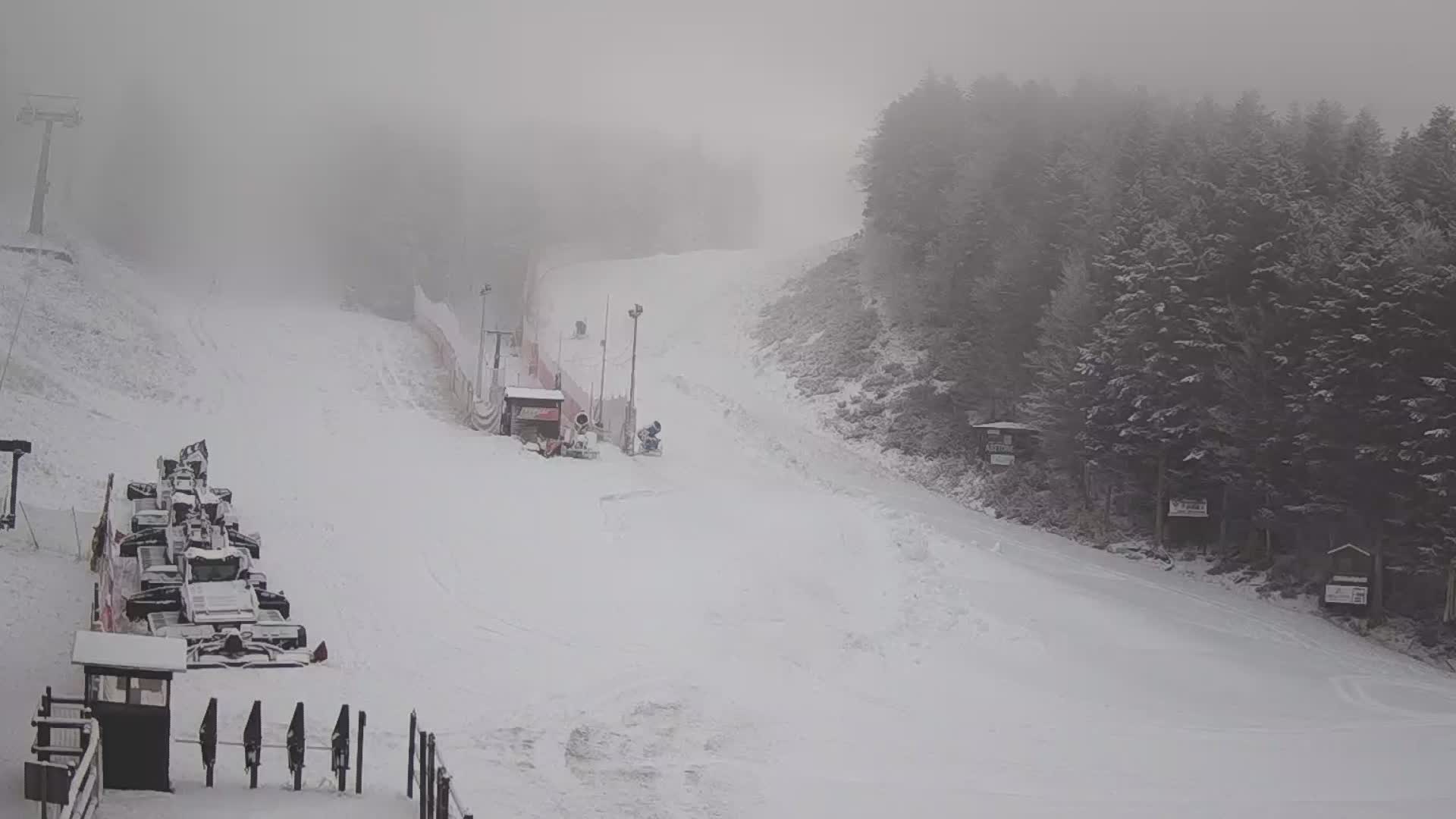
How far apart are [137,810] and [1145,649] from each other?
19.5 metres

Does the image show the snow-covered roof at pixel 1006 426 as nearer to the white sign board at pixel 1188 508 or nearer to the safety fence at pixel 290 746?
the white sign board at pixel 1188 508

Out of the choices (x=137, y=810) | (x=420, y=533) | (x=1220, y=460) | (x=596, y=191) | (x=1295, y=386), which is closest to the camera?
(x=137, y=810)

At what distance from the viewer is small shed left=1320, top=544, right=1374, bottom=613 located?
1184 inches

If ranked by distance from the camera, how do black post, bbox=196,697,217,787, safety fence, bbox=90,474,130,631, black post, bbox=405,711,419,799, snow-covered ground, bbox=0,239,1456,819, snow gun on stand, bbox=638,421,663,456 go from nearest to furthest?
black post, bbox=196,697,217,787 < black post, bbox=405,711,419,799 < snow-covered ground, bbox=0,239,1456,819 < safety fence, bbox=90,474,130,631 < snow gun on stand, bbox=638,421,663,456

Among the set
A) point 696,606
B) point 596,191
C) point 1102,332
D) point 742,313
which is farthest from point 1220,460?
point 596,191

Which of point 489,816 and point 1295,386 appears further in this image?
point 1295,386

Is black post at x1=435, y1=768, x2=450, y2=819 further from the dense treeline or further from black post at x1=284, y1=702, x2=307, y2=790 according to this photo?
the dense treeline

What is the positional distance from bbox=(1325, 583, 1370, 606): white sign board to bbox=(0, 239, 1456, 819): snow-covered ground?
741 millimetres

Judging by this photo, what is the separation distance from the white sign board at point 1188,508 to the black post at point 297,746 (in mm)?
27189

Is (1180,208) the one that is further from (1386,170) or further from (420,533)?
(420,533)

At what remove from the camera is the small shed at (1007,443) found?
4416 cm

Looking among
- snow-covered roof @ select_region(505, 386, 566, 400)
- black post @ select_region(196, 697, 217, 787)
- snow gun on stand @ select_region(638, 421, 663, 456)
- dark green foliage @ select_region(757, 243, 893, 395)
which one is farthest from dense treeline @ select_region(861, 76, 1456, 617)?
black post @ select_region(196, 697, 217, 787)

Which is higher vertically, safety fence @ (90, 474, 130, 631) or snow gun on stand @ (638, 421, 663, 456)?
snow gun on stand @ (638, 421, 663, 456)

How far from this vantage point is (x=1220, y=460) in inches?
1396
